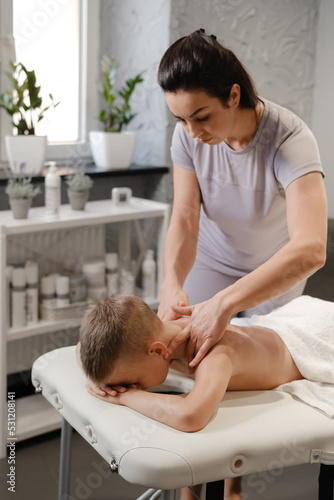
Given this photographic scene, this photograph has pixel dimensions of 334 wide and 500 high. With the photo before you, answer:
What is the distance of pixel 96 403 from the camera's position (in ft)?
4.18

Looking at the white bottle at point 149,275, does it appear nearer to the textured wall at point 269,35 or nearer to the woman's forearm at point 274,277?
the textured wall at point 269,35

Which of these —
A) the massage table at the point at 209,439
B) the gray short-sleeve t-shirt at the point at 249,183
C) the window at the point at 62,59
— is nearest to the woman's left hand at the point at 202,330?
the massage table at the point at 209,439

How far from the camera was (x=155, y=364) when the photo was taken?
1.32 metres

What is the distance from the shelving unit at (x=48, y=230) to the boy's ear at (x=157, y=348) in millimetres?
1003

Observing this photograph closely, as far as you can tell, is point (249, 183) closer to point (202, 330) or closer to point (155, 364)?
point (202, 330)

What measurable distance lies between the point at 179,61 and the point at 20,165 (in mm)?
1235

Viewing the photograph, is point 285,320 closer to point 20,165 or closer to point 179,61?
point 179,61

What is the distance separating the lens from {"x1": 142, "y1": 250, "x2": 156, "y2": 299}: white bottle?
2.67m

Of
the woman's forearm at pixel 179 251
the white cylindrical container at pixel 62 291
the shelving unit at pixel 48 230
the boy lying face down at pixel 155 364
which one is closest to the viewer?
the boy lying face down at pixel 155 364

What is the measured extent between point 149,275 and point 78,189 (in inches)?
19.7

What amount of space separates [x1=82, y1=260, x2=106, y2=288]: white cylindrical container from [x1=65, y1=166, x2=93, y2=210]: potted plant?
0.24m

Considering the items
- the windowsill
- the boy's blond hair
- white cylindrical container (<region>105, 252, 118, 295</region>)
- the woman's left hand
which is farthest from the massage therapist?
the windowsill

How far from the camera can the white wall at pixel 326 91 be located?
3.10 metres

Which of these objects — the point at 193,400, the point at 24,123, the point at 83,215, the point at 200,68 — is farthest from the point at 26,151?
the point at 193,400
